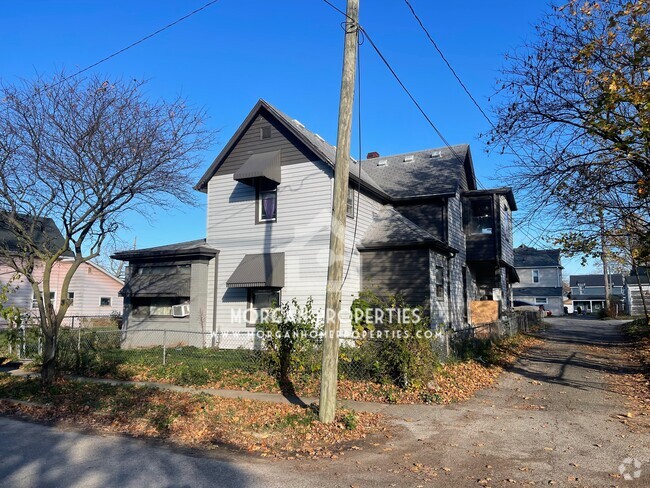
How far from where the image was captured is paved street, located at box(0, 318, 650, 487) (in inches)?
212

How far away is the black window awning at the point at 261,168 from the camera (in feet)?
51.1

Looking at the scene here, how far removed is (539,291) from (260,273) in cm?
5367

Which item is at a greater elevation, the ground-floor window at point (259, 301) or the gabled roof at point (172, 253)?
the gabled roof at point (172, 253)

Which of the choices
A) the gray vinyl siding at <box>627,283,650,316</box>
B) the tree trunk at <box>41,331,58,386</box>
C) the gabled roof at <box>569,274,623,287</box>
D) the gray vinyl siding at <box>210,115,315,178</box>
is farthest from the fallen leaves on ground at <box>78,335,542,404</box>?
the gabled roof at <box>569,274,623,287</box>

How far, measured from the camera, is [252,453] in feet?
21.4

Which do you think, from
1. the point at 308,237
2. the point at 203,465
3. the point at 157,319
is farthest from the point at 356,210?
the point at 203,465

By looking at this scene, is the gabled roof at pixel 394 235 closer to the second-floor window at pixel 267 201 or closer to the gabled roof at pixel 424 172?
the gabled roof at pixel 424 172

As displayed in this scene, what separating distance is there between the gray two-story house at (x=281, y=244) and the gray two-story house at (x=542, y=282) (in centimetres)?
4587

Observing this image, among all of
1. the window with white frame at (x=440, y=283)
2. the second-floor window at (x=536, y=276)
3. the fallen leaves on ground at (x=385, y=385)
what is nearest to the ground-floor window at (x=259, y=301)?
the fallen leaves on ground at (x=385, y=385)

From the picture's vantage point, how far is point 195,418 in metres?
8.00

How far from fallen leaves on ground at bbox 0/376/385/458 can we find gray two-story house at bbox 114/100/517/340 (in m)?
6.30

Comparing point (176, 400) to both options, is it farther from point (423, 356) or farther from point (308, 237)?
point (308, 237)

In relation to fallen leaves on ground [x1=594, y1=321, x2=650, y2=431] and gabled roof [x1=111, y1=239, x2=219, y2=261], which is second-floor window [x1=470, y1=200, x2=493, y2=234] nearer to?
fallen leaves on ground [x1=594, y1=321, x2=650, y2=431]

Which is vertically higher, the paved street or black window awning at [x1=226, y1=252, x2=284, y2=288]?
black window awning at [x1=226, y1=252, x2=284, y2=288]
